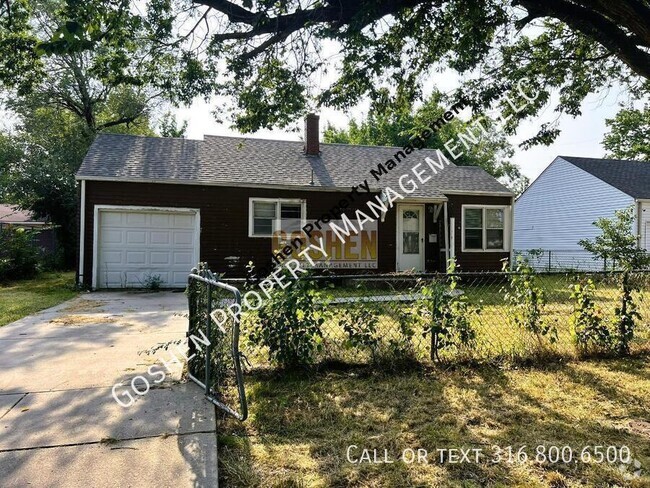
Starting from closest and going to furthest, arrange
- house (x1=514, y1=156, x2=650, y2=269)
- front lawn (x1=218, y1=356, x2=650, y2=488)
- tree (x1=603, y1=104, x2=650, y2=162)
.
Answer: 1. front lawn (x1=218, y1=356, x2=650, y2=488)
2. house (x1=514, y1=156, x2=650, y2=269)
3. tree (x1=603, y1=104, x2=650, y2=162)

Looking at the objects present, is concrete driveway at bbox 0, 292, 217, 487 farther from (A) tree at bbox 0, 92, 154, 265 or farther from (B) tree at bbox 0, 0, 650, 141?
(A) tree at bbox 0, 92, 154, 265

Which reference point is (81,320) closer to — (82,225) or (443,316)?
(82,225)

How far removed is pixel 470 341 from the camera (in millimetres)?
4672

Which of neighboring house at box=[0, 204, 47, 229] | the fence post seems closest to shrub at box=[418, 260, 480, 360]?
the fence post

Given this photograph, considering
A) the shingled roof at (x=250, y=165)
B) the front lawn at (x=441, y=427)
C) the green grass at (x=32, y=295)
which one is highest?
the shingled roof at (x=250, y=165)

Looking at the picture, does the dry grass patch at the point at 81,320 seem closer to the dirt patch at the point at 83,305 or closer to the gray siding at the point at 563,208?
the dirt patch at the point at 83,305

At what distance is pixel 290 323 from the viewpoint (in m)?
4.09

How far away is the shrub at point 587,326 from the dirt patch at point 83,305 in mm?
7975

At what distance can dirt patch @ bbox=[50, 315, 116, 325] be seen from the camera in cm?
657

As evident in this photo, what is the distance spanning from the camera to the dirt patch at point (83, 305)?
309 inches

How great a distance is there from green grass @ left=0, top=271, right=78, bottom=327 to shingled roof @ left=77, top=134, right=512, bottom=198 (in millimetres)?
2998

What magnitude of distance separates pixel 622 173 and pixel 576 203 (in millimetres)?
2353

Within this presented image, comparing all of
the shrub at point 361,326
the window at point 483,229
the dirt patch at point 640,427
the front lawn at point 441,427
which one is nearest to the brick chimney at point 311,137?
the window at point 483,229

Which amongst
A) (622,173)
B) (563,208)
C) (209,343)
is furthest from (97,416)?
(622,173)
